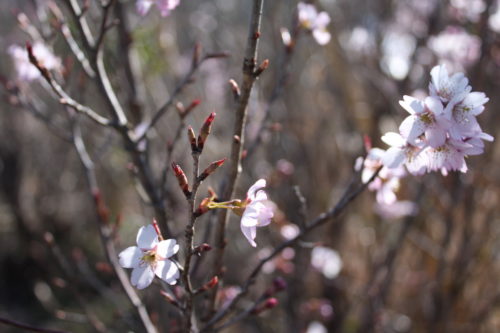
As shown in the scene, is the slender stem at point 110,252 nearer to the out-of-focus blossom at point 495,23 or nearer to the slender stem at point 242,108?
the slender stem at point 242,108

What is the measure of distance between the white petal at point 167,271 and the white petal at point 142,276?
0.07 feet

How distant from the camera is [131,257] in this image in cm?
109

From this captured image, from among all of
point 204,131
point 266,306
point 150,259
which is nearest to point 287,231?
point 266,306

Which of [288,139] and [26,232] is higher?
[288,139]

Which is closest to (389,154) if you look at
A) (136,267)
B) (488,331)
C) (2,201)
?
(136,267)

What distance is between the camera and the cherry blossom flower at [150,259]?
1056 mm

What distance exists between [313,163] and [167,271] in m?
3.01

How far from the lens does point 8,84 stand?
1.78m

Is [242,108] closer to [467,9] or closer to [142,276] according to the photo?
[142,276]

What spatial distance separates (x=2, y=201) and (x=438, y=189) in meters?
6.38

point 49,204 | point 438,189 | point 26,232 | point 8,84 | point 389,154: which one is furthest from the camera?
point 49,204

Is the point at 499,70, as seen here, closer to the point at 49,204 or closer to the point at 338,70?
the point at 338,70

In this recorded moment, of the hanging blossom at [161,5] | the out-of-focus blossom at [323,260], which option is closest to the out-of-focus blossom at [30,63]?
the hanging blossom at [161,5]

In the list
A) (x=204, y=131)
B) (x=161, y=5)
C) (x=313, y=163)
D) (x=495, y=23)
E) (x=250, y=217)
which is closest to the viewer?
(x=204, y=131)
